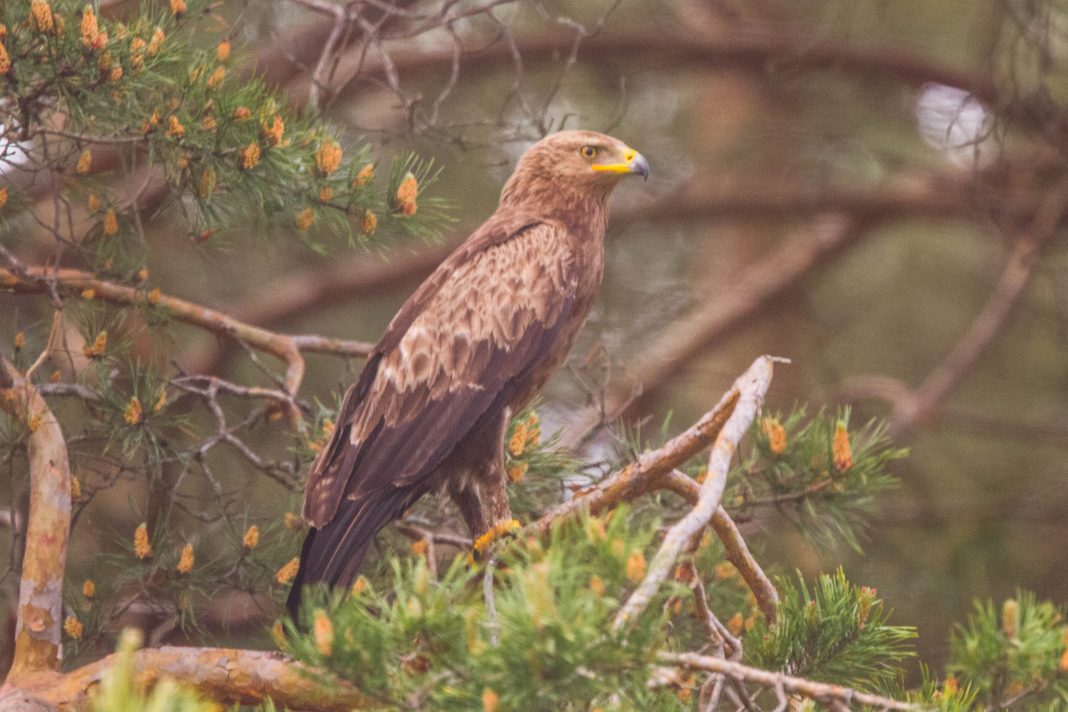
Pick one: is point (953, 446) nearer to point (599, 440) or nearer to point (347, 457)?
point (599, 440)

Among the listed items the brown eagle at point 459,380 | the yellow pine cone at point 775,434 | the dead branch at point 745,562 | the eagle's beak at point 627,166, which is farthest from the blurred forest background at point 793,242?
the dead branch at point 745,562

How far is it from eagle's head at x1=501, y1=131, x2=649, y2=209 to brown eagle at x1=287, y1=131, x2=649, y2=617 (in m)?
0.04

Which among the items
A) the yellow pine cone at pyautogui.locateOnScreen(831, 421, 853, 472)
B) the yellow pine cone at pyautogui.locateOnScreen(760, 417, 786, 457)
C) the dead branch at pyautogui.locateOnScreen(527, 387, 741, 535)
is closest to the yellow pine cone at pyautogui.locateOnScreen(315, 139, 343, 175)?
the dead branch at pyautogui.locateOnScreen(527, 387, 741, 535)

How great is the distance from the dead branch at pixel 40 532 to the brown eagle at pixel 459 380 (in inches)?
22.1

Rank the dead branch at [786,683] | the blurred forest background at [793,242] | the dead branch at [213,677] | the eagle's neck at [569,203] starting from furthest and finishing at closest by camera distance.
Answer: the blurred forest background at [793,242] → the eagle's neck at [569,203] → the dead branch at [213,677] → the dead branch at [786,683]

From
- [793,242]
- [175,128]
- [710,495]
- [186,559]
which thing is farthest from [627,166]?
[793,242]

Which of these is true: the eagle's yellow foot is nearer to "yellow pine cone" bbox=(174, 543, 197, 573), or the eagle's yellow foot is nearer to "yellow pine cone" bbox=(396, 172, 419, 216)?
"yellow pine cone" bbox=(174, 543, 197, 573)

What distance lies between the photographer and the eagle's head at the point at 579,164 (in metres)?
4.75

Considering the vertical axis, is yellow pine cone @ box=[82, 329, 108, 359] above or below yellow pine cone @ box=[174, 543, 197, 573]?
above

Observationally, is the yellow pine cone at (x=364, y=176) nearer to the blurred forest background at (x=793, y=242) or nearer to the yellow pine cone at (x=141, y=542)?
the yellow pine cone at (x=141, y=542)

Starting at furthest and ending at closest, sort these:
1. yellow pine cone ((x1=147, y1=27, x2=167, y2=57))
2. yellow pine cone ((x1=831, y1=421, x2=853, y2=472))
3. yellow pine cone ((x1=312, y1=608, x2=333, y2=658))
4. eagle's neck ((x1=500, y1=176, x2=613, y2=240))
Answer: eagle's neck ((x1=500, y1=176, x2=613, y2=240)), yellow pine cone ((x1=831, y1=421, x2=853, y2=472)), yellow pine cone ((x1=147, y1=27, x2=167, y2=57)), yellow pine cone ((x1=312, y1=608, x2=333, y2=658))

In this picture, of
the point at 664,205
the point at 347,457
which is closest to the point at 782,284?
the point at 664,205

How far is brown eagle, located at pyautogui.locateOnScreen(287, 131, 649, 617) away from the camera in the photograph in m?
3.68

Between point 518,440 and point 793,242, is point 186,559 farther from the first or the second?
point 793,242
